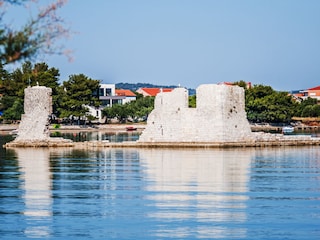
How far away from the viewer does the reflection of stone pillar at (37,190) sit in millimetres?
14816

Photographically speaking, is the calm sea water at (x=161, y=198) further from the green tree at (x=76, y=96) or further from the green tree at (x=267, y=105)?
the green tree at (x=267, y=105)

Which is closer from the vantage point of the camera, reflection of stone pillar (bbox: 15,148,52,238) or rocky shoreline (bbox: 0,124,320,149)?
reflection of stone pillar (bbox: 15,148,52,238)

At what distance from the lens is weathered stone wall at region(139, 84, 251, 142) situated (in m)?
37.0

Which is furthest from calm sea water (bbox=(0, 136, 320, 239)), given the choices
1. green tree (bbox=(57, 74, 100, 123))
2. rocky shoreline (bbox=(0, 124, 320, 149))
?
green tree (bbox=(57, 74, 100, 123))

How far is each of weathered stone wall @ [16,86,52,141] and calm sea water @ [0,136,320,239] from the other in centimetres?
763

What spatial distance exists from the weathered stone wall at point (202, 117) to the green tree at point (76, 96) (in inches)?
1147

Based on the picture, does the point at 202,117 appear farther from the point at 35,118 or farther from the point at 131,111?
the point at 131,111

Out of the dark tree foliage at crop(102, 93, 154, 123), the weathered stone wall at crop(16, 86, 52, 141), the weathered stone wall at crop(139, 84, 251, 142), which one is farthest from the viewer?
the dark tree foliage at crop(102, 93, 154, 123)

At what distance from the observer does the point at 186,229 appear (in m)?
14.6

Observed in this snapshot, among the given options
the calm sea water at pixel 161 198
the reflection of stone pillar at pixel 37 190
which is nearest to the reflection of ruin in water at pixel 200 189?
the calm sea water at pixel 161 198

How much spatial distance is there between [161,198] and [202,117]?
18.5 metres

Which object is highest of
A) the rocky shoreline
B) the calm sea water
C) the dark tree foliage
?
the dark tree foliage

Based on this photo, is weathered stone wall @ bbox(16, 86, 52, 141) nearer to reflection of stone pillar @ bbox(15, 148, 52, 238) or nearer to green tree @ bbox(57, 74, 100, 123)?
reflection of stone pillar @ bbox(15, 148, 52, 238)

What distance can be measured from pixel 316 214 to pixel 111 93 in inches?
3128
